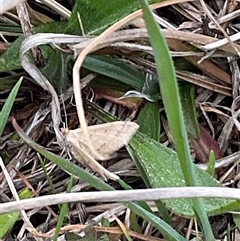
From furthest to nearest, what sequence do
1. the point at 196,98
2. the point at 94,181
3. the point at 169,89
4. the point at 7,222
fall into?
the point at 196,98 < the point at 7,222 < the point at 94,181 < the point at 169,89

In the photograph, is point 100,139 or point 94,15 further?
point 94,15

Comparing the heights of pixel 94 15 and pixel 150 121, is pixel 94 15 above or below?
above

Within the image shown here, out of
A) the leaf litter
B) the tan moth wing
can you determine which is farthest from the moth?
the leaf litter

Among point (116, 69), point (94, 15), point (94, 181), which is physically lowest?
point (94, 181)

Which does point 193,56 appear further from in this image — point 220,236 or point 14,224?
point 14,224

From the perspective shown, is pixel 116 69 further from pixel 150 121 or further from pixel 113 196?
pixel 113 196

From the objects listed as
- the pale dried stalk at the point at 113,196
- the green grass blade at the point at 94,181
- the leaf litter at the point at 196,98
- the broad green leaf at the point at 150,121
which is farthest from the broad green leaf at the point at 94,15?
the pale dried stalk at the point at 113,196

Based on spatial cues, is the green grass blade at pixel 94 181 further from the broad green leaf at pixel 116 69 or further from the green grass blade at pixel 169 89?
the broad green leaf at pixel 116 69

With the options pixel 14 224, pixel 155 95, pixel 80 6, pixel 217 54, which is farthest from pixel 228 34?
pixel 14 224

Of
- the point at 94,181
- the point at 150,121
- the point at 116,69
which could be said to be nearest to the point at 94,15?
the point at 116,69
